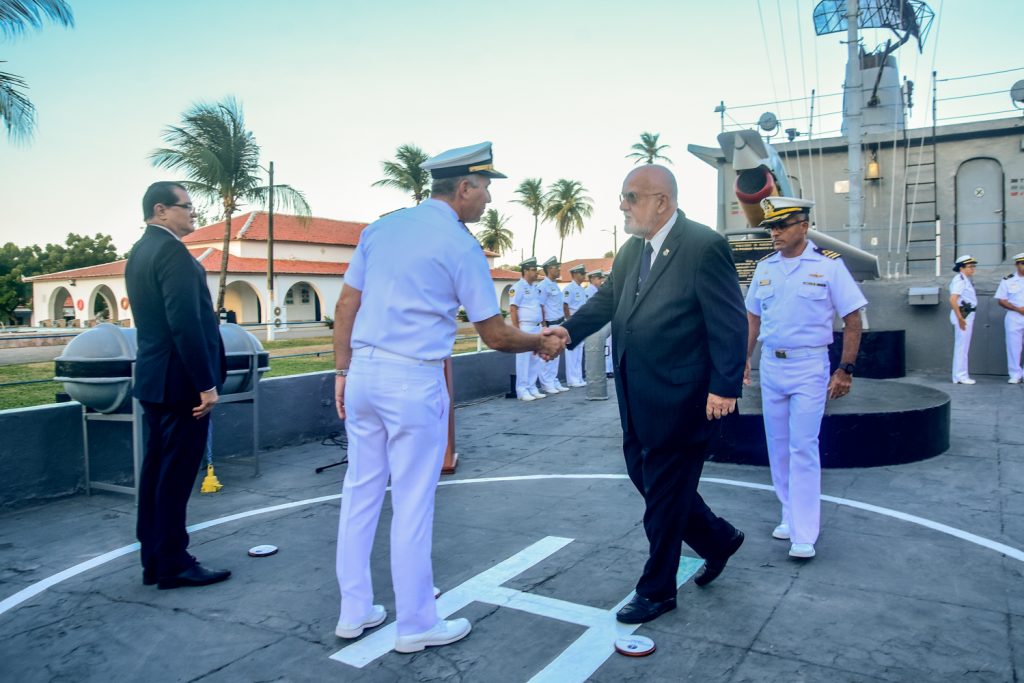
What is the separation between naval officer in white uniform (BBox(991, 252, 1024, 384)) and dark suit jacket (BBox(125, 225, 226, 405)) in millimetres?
12358

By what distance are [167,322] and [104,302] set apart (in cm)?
5422

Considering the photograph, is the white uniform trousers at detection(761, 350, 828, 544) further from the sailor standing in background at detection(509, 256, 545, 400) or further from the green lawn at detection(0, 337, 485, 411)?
the green lawn at detection(0, 337, 485, 411)

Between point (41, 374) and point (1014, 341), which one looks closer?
point (1014, 341)

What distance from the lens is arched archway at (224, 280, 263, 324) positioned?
150 feet

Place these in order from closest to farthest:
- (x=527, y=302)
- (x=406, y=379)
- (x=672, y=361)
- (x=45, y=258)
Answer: (x=406, y=379) → (x=672, y=361) → (x=527, y=302) → (x=45, y=258)

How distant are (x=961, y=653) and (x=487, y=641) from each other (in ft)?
6.38

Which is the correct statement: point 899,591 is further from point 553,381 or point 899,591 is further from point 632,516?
point 553,381

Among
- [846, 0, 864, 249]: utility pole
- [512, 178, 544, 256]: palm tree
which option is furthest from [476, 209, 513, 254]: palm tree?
[846, 0, 864, 249]: utility pole

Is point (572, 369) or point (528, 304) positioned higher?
point (528, 304)

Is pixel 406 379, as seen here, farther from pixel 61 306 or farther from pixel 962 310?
pixel 61 306

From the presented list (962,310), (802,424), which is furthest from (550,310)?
(802,424)

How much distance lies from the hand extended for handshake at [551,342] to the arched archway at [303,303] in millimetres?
47103

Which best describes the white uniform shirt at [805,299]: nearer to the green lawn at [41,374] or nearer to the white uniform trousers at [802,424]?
the white uniform trousers at [802,424]

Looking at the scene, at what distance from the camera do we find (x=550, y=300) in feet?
42.0
